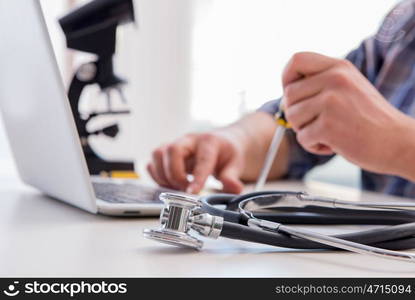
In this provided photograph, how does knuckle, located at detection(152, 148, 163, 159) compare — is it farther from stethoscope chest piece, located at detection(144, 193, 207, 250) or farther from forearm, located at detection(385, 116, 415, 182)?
stethoscope chest piece, located at detection(144, 193, 207, 250)

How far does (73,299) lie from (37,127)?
0.29 meters

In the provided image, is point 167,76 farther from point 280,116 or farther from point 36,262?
A: point 36,262

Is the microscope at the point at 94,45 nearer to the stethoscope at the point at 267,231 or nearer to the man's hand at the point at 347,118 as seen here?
the man's hand at the point at 347,118

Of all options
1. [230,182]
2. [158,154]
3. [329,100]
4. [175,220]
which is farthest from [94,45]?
[175,220]

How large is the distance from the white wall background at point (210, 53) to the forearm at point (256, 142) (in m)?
0.04

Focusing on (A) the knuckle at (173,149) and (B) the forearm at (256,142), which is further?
(B) the forearm at (256,142)

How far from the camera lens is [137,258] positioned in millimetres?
330

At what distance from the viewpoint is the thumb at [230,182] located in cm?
74

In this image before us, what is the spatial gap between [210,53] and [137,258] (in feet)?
4.19

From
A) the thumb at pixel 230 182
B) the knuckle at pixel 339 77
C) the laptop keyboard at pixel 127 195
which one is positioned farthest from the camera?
the thumb at pixel 230 182

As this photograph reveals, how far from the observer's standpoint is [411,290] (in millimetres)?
275

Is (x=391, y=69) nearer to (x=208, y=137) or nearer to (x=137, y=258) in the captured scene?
(x=208, y=137)

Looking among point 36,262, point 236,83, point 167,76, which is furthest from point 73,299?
point 167,76

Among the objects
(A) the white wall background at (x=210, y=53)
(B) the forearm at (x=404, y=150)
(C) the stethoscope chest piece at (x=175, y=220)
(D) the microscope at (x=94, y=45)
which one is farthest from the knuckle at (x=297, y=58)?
(D) the microscope at (x=94, y=45)
